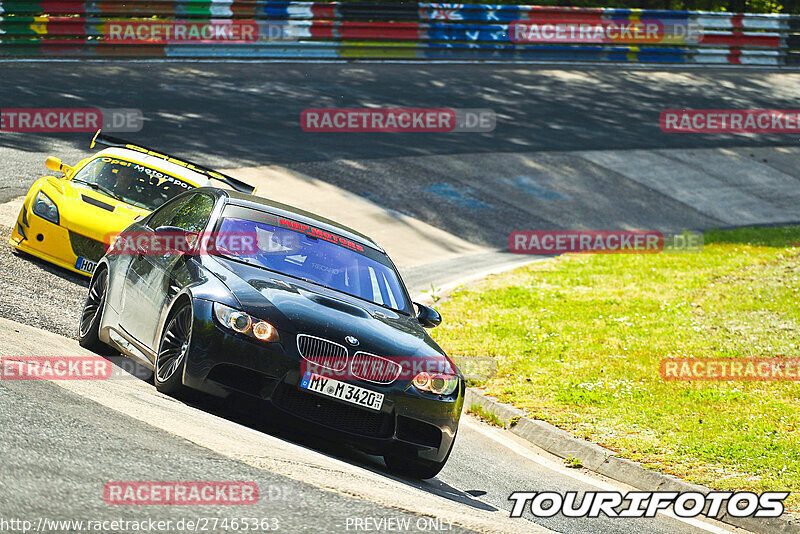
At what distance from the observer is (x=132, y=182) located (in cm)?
1199

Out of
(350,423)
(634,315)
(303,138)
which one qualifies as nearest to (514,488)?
(350,423)

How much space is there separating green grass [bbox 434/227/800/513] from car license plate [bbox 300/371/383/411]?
2.89 meters

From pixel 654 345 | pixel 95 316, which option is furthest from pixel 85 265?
pixel 654 345

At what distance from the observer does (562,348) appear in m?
12.1

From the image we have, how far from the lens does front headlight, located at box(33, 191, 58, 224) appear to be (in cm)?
1132

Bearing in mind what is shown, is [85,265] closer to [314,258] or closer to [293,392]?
[314,258]

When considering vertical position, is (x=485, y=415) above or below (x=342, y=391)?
below

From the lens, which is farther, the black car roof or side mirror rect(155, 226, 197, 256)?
the black car roof

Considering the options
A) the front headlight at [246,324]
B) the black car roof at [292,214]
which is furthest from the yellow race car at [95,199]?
the front headlight at [246,324]

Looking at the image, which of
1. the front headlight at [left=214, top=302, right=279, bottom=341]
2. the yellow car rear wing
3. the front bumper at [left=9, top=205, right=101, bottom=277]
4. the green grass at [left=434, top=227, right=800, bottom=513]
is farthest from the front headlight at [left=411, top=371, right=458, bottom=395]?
the yellow car rear wing

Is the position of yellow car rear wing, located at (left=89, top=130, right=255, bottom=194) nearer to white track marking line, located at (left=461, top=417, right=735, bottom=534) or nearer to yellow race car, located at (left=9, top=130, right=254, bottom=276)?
yellow race car, located at (left=9, top=130, right=254, bottom=276)

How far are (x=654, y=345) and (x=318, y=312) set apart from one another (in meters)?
6.36

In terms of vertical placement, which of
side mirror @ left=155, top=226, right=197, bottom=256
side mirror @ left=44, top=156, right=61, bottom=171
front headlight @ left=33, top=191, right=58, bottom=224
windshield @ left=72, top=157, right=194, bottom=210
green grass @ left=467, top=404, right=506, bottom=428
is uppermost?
side mirror @ left=155, top=226, right=197, bottom=256

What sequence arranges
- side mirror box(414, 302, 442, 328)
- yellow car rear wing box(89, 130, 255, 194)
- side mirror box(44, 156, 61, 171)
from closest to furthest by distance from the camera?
side mirror box(414, 302, 442, 328) → yellow car rear wing box(89, 130, 255, 194) → side mirror box(44, 156, 61, 171)
